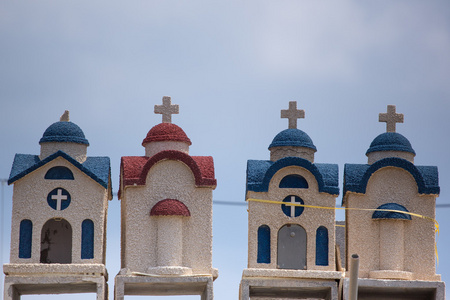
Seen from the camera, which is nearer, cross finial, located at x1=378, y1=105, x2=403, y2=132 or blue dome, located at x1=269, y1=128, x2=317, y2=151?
blue dome, located at x1=269, y1=128, x2=317, y2=151

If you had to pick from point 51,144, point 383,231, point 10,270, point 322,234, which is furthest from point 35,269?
point 383,231

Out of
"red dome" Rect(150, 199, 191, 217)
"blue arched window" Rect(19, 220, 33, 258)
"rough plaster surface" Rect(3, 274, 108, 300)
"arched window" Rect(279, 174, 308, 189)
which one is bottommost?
"rough plaster surface" Rect(3, 274, 108, 300)

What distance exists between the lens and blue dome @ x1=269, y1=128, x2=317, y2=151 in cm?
2653

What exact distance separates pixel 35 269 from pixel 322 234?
7.71 m

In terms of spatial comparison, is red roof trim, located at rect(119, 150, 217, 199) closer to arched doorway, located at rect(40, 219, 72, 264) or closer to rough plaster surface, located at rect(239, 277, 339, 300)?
arched doorway, located at rect(40, 219, 72, 264)

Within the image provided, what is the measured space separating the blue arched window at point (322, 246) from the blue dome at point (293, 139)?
2.53 metres

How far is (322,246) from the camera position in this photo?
25.5m

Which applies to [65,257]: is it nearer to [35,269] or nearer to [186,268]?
[35,269]

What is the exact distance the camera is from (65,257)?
26.5 metres

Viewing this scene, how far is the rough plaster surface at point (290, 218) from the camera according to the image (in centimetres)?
2534

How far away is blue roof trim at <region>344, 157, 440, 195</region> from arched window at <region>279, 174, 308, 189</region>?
1221 mm

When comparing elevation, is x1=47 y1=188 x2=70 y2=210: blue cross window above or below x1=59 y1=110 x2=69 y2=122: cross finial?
below

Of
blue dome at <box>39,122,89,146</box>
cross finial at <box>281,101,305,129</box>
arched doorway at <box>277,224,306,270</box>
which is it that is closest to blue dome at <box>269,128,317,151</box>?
cross finial at <box>281,101,305,129</box>

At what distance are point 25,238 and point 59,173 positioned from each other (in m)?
1.96
